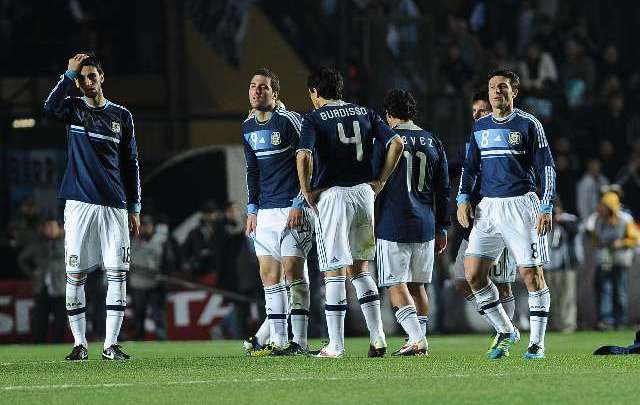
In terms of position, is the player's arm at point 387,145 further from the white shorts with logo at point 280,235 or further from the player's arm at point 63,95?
the player's arm at point 63,95

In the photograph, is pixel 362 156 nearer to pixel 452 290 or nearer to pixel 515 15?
pixel 452 290

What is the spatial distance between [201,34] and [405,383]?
47.6 feet

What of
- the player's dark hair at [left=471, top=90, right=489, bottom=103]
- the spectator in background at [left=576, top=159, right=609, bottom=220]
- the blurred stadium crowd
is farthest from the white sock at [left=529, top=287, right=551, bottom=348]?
the spectator in background at [left=576, top=159, right=609, bottom=220]

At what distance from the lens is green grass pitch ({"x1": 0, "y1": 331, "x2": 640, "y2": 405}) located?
8703 millimetres

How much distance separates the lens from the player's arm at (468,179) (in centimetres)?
1211

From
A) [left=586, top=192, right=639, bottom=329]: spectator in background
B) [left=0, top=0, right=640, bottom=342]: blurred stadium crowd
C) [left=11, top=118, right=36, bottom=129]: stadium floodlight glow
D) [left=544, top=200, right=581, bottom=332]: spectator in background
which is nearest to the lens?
[left=0, top=0, right=640, bottom=342]: blurred stadium crowd

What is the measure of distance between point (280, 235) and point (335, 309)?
1015 mm

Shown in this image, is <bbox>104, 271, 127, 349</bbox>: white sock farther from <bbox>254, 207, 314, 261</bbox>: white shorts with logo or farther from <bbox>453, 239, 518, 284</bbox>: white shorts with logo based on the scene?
<bbox>453, 239, 518, 284</bbox>: white shorts with logo

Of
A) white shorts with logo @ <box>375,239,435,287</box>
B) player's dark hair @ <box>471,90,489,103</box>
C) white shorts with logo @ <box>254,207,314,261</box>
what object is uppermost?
player's dark hair @ <box>471,90,489,103</box>

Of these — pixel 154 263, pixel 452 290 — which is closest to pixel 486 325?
pixel 452 290

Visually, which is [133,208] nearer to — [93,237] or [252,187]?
[93,237]

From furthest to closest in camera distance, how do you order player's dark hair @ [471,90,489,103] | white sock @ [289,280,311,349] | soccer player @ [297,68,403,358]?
player's dark hair @ [471,90,489,103] < white sock @ [289,280,311,349] < soccer player @ [297,68,403,358]

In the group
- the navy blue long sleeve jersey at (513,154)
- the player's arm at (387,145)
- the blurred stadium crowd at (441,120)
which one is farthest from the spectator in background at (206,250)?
the navy blue long sleeve jersey at (513,154)

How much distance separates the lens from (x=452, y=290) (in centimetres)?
2109
